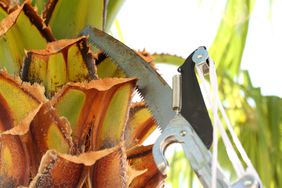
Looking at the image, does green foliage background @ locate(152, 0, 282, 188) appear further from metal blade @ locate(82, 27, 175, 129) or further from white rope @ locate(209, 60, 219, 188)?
white rope @ locate(209, 60, 219, 188)

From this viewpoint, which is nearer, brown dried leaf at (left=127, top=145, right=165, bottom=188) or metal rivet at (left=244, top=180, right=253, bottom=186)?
metal rivet at (left=244, top=180, right=253, bottom=186)

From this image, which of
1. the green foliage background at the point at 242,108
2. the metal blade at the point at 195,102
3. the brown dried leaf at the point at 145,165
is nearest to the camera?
the metal blade at the point at 195,102

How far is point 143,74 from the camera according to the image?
Answer: 0.70 meters

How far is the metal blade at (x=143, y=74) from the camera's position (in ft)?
2.18

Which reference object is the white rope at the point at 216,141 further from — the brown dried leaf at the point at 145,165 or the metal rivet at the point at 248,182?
the brown dried leaf at the point at 145,165

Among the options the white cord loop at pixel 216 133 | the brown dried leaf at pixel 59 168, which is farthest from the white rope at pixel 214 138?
the brown dried leaf at pixel 59 168

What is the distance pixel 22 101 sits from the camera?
24.8 inches

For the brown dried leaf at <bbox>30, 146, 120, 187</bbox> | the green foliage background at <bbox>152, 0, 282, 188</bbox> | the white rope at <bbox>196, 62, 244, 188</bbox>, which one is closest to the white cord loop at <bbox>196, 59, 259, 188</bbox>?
the white rope at <bbox>196, 62, 244, 188</bbox>

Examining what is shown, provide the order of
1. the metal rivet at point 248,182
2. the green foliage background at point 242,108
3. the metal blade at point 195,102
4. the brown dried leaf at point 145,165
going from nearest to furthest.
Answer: the metal rivet at point 248,182, the metal blade at point 195,102, the brown dried leaf at point 145,165, the green foliage background at point 242,108

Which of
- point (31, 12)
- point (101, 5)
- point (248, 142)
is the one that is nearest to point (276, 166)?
point (248, 142)

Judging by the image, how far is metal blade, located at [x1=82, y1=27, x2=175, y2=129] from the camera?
0.67 meters

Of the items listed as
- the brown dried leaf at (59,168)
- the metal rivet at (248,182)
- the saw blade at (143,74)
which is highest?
the saw blade at (143,74)

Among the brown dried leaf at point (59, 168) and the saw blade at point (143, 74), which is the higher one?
the saw blade at point (143, 74)

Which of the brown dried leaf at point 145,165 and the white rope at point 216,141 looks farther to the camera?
the brown dried leaf at point 145,165
